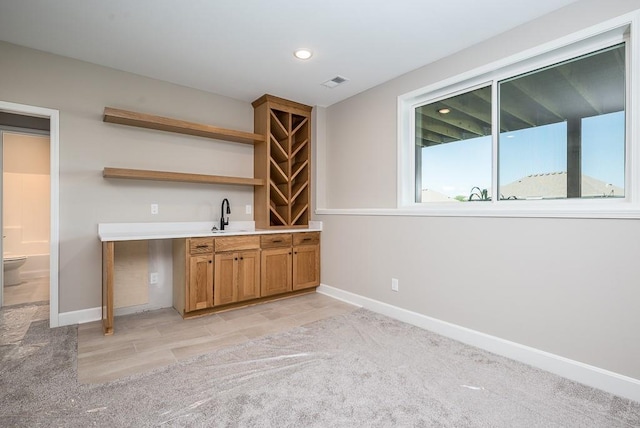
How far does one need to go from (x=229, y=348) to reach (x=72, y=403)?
1.01 meters

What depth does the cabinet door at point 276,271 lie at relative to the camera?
12.5 ft

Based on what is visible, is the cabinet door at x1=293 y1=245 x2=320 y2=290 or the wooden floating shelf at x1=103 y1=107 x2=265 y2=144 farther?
the cabinet door at x1=293 y1=245 x2=320 y2=290

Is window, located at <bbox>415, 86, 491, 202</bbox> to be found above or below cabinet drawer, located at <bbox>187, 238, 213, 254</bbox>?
above

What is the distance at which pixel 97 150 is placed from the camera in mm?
3227

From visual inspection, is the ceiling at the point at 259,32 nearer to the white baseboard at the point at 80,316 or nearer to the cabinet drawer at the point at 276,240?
the cabinet drawer at the point at 276,240

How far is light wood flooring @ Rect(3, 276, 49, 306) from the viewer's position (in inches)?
152

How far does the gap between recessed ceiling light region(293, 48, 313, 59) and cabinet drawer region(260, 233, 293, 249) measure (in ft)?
6.50

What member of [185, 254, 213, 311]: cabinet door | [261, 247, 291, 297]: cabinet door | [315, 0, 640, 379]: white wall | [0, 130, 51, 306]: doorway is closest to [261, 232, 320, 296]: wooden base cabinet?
[261, 247, 291, 297]: cabinet door

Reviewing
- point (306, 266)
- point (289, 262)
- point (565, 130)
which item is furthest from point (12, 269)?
point (565, 130)

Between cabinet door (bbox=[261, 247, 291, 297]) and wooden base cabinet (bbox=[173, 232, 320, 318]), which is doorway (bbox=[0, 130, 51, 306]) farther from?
cabinet door (bbox=[261, 247, 291, 297])

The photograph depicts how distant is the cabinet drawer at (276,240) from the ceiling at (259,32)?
1.80 m

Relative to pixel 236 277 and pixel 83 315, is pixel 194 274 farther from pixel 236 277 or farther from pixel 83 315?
pixel 83 315

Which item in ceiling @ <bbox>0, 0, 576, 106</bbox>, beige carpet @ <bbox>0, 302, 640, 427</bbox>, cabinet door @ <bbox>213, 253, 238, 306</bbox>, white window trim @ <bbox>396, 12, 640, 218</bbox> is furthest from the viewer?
cabinet door @ <bbox>213, 253, 238, 306</bbox>

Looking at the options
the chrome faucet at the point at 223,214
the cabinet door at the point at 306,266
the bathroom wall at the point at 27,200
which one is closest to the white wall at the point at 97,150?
the chrome faucet at the point at 223,214
